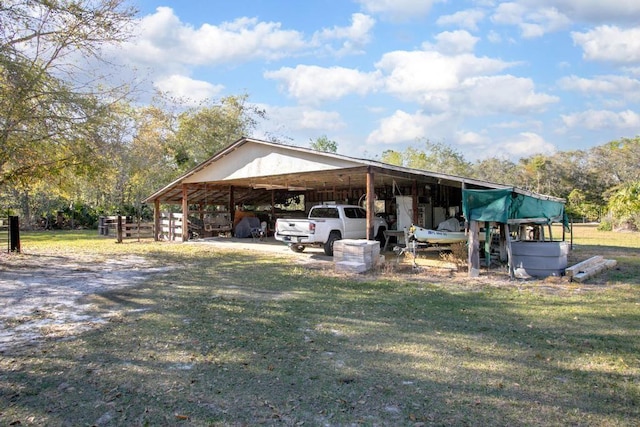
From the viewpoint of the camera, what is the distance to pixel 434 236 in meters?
11.2

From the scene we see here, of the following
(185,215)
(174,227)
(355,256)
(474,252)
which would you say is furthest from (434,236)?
(174,227)

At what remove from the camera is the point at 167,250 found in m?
15.5

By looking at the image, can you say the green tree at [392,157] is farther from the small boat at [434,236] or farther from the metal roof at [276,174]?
the small boat at [434,236]

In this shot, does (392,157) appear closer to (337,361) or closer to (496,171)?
(496,171)

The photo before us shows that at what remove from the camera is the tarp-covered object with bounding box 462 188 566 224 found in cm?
946

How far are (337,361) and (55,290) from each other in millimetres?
6513

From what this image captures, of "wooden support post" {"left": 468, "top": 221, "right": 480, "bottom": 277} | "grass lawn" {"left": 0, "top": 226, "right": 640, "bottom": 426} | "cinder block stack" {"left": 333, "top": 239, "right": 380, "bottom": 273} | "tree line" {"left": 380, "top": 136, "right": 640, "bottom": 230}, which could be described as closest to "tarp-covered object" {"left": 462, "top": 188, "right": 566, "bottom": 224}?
"wooden support post" {"left": 468, "top": 221, "right": 480, "bottom": 277}

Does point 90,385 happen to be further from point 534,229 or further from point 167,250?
point 534,229

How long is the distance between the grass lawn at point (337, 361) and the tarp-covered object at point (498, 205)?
213cm

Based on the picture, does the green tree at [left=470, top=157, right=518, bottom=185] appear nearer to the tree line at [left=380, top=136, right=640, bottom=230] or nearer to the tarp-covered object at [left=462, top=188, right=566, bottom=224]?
the tree line at [left=380, top=136, right=640, bottom=230]

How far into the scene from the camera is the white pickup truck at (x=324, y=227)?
13.4m

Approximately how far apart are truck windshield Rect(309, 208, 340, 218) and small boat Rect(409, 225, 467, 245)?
137 inches

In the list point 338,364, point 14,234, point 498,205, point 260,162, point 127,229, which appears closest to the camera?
point 338,364

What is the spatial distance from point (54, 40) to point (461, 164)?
45462 mm
